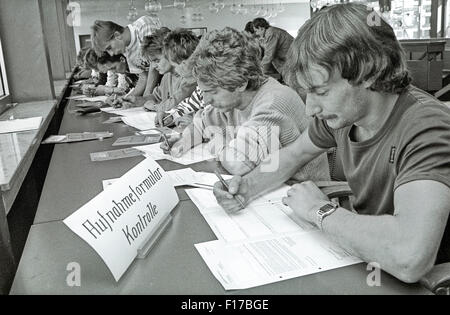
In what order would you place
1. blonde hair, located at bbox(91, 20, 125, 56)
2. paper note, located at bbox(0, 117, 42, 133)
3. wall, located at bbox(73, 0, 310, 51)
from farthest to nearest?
wall, located at bbox(73, 0, 310, 51) < blonde hair, located at bbox(91, 20, 125, 56) < paper note, located at bbox(0, 117, 42, 133)

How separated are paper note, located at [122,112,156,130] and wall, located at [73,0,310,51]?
30.3ft

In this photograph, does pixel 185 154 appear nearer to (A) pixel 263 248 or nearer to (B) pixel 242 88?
(B) pixel 242 88

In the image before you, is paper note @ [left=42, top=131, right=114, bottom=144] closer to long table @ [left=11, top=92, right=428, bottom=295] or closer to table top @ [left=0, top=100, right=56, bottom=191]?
table top @ [left=0, top=100, right=56, bottom=191]

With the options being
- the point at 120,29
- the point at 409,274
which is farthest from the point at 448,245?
the point at 120,29

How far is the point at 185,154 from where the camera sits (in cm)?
199

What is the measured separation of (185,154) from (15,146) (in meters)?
0.75

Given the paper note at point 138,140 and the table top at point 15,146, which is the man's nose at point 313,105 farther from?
the paper note at point 138,140

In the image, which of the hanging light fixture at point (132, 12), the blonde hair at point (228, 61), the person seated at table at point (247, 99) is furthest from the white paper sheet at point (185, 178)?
the hanging light fixture at point (132, 12)

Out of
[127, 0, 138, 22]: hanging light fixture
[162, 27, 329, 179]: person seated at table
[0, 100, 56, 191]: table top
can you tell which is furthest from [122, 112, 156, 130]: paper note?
[127, 0, 138, 22]: hanging light fixture

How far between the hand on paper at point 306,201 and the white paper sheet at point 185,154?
72cm

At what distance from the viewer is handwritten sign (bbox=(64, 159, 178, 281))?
897 millimetres

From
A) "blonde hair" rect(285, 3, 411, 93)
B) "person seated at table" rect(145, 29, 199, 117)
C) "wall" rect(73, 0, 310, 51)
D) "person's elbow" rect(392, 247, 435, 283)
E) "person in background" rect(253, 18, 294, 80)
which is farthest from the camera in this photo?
"wall" rect(73, 0, 310, 51)
